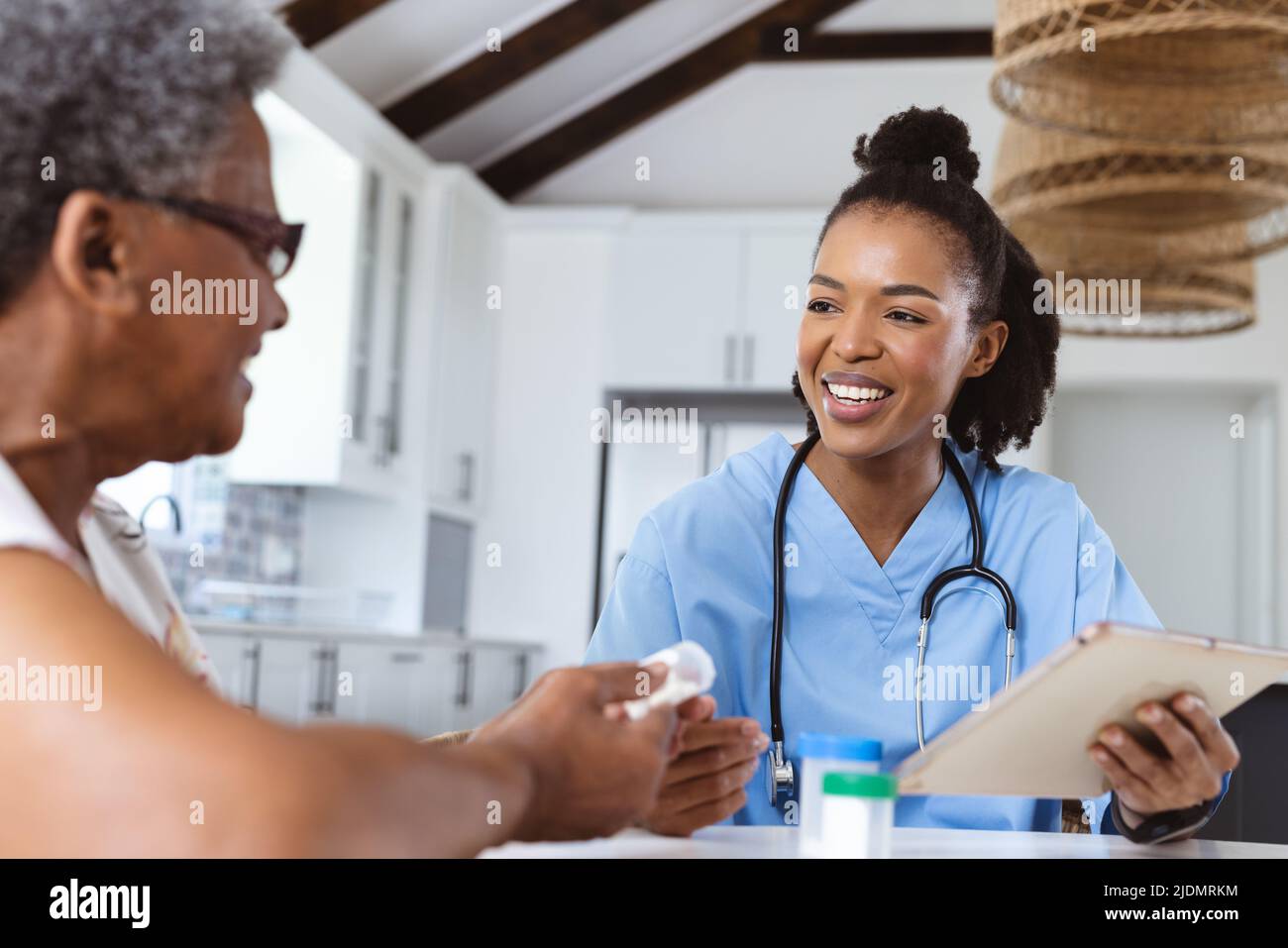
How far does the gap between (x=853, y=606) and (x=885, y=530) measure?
0.42ft

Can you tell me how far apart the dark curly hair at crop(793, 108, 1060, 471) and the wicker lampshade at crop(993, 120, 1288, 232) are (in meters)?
1.24

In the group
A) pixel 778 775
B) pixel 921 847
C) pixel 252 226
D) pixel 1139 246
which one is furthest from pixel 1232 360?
pixel 252 226

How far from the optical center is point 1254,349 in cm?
547

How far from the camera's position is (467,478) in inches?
221

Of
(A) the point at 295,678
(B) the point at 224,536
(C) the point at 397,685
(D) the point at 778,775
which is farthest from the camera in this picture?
(B) the point at 224,536

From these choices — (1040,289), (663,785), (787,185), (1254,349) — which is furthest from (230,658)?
(1254,349)

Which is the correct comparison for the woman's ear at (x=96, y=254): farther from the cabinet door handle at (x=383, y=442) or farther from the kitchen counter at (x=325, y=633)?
the cabinet door handle at (x=383, y=442)

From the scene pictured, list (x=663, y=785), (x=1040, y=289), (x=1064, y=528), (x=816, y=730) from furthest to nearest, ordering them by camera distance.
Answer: (x=1040, y=289)
(x=1064, y=528)
(x=816, y=730)
(x=663, y=785)

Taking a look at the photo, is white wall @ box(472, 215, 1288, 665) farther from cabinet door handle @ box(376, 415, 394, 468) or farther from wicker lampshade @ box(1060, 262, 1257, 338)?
wicker lampshade @ box(1060, 262, 1257, 338)

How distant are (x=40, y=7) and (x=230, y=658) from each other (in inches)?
115

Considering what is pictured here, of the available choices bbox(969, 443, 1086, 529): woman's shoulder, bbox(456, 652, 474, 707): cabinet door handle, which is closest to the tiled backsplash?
bbox(456, 652, 474, 707): cabinet door handle

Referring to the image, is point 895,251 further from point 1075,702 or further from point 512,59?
point 512,59

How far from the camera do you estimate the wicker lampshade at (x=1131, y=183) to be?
119 inches
